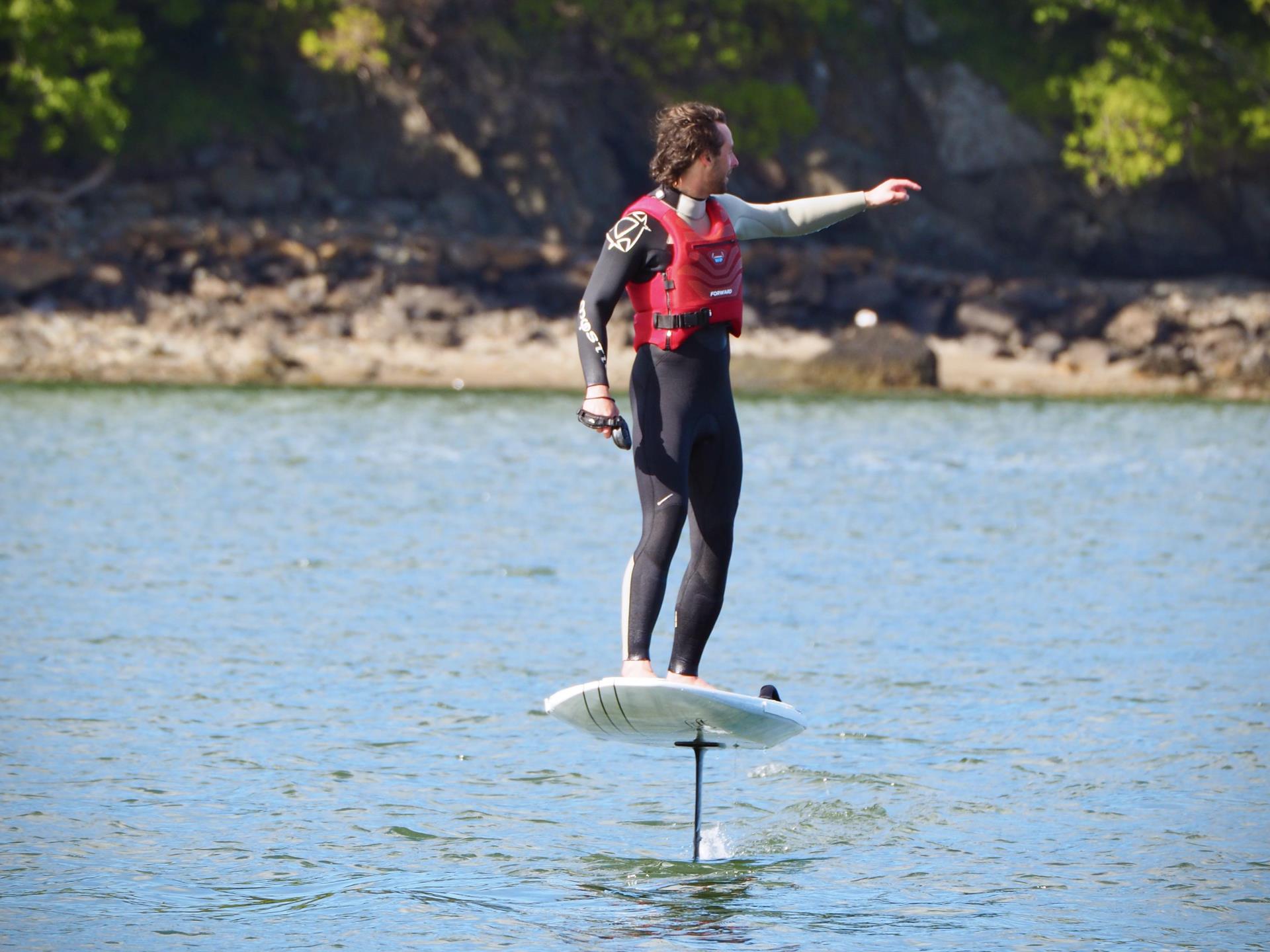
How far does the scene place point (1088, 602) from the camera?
12.5 metres

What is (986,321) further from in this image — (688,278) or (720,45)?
(688,278)

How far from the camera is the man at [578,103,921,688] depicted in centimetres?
650

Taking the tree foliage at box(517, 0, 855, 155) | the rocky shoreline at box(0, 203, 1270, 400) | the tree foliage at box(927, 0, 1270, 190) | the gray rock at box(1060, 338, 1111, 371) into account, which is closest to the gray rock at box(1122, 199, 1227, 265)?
the tree foliage at box(927, 0, 1270, 190)

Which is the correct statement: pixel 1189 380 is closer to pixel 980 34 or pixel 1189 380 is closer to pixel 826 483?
pixel 980 34

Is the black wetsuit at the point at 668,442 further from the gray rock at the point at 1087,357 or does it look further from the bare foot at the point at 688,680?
the gray rock at the point at 1087,357

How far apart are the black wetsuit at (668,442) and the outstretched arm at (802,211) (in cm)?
32

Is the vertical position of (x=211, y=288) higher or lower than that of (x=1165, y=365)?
higher

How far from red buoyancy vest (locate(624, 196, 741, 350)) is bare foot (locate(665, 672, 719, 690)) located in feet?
3.79

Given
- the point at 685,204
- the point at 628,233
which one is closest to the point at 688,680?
the point at 628,233

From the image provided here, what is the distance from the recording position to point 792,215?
6.96 metres

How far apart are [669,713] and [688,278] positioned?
1509mm

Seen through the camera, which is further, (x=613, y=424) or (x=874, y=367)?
(x=874, y=367)

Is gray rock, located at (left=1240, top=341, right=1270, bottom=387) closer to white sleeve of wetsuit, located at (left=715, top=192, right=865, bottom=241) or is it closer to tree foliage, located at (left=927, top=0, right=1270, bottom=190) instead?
tree foliage, located at (left=927, top=0, right=1270, bottom=190)

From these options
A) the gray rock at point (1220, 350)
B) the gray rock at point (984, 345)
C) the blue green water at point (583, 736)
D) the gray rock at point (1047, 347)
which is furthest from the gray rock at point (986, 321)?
the blue green water at point (583, 736)
